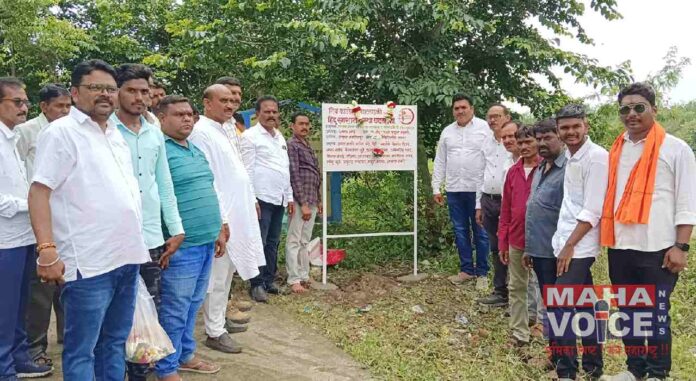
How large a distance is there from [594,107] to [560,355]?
4930 millimetres

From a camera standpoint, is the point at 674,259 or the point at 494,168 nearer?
the point at 674,259

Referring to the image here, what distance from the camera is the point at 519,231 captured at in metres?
3.87

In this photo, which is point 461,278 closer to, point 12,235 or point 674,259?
point 674,259

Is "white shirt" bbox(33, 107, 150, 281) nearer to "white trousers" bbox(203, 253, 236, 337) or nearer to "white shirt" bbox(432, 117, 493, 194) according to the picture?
"white trousers" bbox(203, 253, 236, 337)

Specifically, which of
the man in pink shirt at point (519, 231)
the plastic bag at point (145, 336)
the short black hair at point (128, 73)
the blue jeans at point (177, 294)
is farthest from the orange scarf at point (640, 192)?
the short black hair at point (128, 73)

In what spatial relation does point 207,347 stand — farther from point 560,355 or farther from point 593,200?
point 593,200

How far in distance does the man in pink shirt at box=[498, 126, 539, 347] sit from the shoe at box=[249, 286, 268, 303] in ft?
7.38

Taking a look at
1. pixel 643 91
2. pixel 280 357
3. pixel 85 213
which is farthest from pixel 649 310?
pixel 85 213

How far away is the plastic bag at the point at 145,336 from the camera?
2.66 meters

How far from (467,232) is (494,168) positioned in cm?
89

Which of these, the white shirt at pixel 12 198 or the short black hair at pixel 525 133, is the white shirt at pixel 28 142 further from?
the short black hair at pixel 525 133

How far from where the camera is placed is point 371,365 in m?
3.62

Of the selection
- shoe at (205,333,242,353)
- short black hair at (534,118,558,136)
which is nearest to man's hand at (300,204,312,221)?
shoe at (205,333,242,353)

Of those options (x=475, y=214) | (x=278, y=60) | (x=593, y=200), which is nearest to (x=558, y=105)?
(x=475, y=214)
